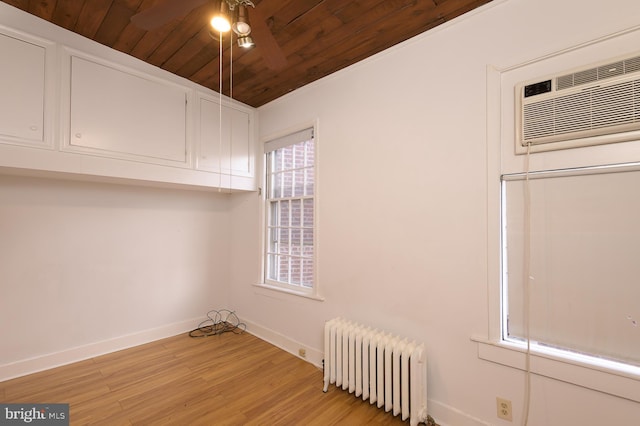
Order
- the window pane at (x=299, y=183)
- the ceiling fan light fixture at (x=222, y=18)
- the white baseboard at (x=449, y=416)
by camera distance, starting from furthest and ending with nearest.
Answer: the window pane at (x=299, y=183) < the white baseboard at (x=449, y=416) < the ceiling fan light fixture at (x=222, y=18)

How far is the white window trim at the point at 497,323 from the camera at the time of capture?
4.64ft

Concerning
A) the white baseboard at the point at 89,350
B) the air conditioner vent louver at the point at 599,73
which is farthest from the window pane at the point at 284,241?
the air conditioner vent louver at the point at 599,73

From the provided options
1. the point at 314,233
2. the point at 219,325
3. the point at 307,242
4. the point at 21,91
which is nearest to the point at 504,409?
the point at 314,233

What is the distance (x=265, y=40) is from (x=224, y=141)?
1.75 meters

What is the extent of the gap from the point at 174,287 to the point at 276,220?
1.43 metres

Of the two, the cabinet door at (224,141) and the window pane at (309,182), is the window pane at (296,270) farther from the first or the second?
the cabinet door at (224,141)

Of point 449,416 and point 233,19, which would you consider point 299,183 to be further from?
point 449,416

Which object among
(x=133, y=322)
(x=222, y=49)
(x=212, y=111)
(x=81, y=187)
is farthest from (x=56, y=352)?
(x=222, y=49)

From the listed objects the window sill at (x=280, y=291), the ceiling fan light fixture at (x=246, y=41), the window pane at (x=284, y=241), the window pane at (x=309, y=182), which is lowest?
the window sill at (x=280, y=291)

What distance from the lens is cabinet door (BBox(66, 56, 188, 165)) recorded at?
7.29ft

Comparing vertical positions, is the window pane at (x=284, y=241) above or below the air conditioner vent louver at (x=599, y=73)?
below

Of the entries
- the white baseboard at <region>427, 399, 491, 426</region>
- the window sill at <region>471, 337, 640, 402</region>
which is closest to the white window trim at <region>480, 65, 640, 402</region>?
the window sill at <region>471, 337, 640, 402</region>

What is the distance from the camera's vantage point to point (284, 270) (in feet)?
10.3

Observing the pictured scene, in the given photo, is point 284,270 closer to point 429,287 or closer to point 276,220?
point 276,220
